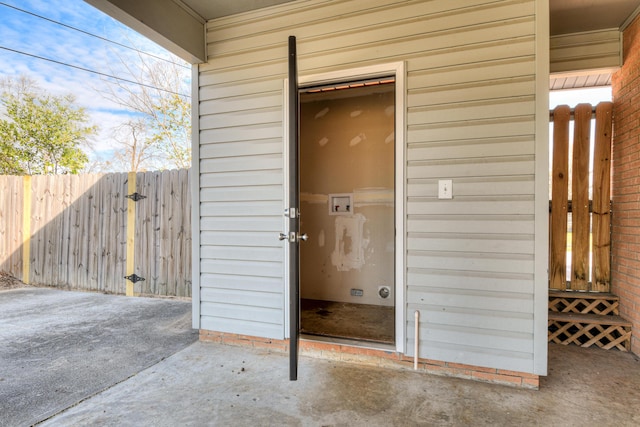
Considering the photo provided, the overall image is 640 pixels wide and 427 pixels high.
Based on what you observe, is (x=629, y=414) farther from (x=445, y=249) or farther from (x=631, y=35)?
(x=631, y=35)

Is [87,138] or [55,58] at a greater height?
[55,58]

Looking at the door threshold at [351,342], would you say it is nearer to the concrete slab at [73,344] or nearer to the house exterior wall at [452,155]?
the house exterior wall at [452,155]

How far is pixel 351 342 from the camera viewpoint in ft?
8.25

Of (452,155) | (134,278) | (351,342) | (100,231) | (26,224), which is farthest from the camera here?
(26,224)

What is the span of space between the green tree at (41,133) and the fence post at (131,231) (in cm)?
378

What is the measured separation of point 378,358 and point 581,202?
8.33ft

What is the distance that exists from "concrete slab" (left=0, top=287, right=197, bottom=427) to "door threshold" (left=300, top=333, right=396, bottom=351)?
121 cm

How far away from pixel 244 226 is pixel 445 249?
5.50 feet

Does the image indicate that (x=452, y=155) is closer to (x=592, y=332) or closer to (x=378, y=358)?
(x=378, y=358)

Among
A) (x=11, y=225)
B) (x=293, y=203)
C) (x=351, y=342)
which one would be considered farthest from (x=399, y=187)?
(x=11, y=225)

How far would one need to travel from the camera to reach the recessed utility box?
3.95 metres

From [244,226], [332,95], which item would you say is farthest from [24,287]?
[332,95]

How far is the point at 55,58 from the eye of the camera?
6043 mm

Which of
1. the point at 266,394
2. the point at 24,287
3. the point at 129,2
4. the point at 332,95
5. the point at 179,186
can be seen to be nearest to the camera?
the point at 266,394
